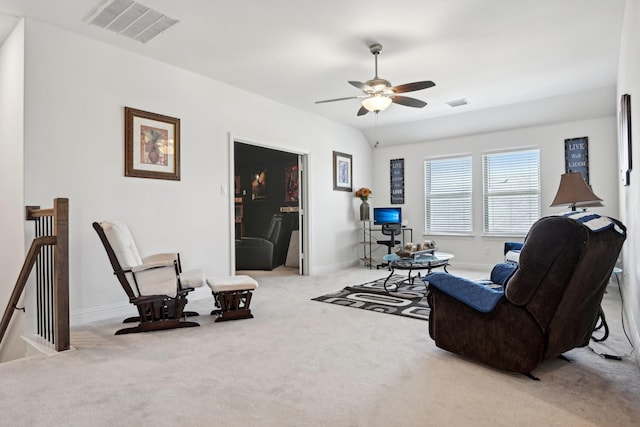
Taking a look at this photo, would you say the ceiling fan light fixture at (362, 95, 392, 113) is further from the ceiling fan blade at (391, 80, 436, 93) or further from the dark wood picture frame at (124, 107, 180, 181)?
the dark wood picture frame at (124, 107, 180, 181)

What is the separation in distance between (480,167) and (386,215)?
1.89 meters

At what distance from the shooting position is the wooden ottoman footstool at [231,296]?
3.62 m

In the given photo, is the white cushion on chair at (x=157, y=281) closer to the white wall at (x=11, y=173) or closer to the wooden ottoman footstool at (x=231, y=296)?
the wooden ottoman footstool at (x=231, y=296)

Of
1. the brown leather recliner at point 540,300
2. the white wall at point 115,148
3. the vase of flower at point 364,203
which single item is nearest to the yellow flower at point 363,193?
the vase of flower at point 364,203

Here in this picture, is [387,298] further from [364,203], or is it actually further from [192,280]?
[364,203]

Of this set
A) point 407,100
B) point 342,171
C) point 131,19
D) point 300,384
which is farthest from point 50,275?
point 342,171

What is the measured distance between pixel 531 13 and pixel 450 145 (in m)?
3.91

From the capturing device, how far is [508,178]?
6.64 meters

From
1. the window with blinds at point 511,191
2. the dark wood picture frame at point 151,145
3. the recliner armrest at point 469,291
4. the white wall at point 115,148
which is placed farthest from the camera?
the window with blinds at point 511,191

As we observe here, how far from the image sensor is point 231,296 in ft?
12.0

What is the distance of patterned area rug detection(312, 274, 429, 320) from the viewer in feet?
12.9

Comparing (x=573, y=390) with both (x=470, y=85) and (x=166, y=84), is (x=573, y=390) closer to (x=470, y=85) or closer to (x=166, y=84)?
(x=470, y=85)

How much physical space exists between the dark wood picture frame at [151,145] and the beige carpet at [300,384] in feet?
5.73

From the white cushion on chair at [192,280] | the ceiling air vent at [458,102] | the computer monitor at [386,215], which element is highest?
the ceiling air vent at [458,102]
